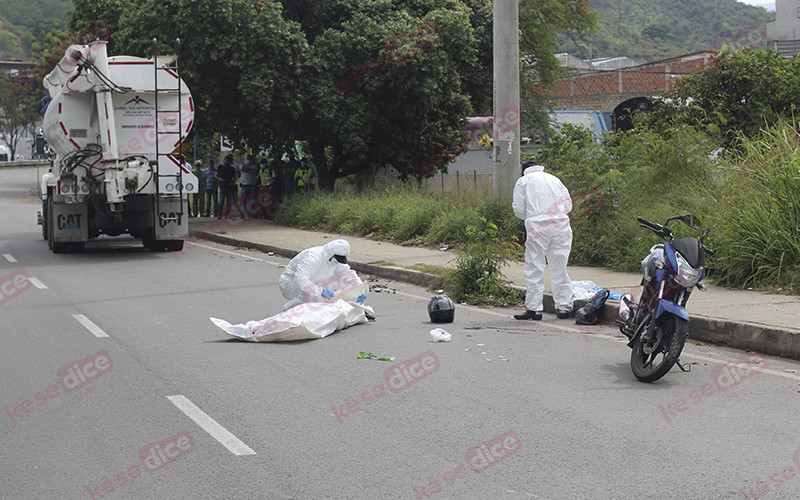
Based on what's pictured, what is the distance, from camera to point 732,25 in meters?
90.4

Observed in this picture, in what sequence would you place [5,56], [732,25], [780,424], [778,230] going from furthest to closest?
[5,56]
[732,25]
[778,230]
[780,424]

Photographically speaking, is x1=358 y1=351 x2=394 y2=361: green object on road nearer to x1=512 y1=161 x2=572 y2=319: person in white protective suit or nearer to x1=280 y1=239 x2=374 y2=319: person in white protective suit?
x1=280 y1=239 x2=374 y2=319: person in white protective suit

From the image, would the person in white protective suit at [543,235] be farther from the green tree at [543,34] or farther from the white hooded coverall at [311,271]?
the green tree at [543,34]

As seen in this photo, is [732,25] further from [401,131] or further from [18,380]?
[18,380]

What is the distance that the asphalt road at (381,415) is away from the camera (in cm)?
516

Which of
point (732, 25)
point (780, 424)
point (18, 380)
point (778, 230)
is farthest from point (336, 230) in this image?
point (732, 25)

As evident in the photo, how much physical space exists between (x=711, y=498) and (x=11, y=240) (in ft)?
68.1

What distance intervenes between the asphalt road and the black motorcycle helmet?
21 cm

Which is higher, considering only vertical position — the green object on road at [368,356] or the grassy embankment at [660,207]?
the grassy embankment at [660,207]

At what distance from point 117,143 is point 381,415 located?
12.9 metres

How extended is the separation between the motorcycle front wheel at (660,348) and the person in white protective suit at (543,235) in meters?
2.83

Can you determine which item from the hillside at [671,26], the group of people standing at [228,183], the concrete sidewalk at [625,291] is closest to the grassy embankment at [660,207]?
the concrete sidewalk at [625,291]

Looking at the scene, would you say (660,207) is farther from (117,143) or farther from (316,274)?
(117,143)

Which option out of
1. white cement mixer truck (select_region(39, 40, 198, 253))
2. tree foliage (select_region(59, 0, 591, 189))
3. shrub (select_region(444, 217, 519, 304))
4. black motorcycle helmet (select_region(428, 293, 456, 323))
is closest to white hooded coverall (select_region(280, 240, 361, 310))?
black motorcycle helmet (select_region(428, 293, 456, 323))
